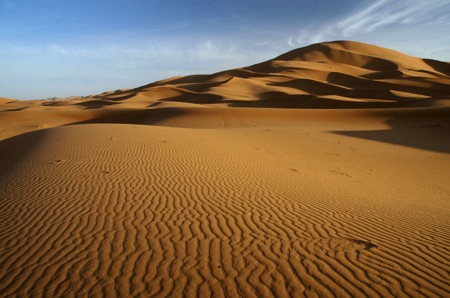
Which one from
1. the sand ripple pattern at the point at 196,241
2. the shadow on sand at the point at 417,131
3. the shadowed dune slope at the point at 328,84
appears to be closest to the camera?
the sand ripple pattern at the point at 196,241

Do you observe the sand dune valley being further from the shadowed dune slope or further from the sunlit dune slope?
the shadowed dune slope

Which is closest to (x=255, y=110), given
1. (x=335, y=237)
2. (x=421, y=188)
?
(x=421, y=188)

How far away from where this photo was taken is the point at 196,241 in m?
4.16

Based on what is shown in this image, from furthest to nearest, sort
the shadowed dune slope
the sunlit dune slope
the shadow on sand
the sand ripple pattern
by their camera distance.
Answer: the shadowed dune slope → the sunlit dune slope → the shadow on sand → the sand ripple pattern

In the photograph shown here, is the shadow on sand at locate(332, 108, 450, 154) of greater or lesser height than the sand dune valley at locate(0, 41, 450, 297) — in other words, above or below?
below

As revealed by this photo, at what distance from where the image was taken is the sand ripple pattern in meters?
3.25

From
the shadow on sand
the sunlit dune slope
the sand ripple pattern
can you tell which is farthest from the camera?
the sunlit dune slope

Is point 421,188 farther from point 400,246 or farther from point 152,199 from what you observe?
point 152,199

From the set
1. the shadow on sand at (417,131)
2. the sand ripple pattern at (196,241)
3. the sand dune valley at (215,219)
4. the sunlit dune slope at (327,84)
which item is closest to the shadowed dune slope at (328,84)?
the sunlit dune slope at (327,84)

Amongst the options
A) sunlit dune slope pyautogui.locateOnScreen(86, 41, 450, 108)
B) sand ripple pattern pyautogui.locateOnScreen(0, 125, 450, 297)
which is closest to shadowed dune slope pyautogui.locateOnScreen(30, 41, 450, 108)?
sunlit dune slope pyautogui.locateOnScreen(86, 41, 450, 108)

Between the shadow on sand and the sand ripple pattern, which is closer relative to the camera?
the sand ripple pattern

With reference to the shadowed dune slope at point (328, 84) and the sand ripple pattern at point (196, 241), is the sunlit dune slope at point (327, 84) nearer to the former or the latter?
the shadowed dune slope at point (328, 84)

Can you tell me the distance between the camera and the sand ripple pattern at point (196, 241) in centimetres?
325

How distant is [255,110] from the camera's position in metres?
29.5
